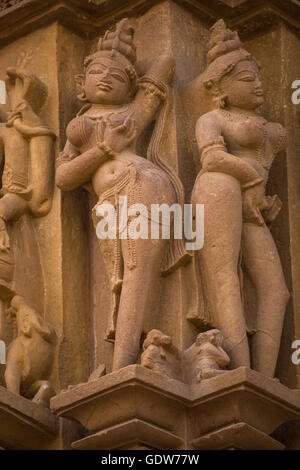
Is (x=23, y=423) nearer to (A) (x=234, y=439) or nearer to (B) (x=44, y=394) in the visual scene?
(B) (x=44, y=394)

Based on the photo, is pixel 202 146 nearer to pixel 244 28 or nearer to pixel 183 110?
pixel 183 110

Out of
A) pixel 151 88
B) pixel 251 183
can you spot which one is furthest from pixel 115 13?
pixel 251 183

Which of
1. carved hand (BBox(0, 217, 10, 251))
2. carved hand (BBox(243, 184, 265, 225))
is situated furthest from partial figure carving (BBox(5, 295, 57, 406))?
carved hand (BBox(243, 184, 265, 225))

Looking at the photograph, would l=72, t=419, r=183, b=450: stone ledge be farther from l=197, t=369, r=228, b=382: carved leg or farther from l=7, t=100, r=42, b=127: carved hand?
l=7, t=100, r=42, b=127: carved hand

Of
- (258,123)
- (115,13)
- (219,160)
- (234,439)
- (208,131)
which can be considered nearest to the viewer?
(234,439)

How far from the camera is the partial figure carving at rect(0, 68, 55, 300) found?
1026 centimetres

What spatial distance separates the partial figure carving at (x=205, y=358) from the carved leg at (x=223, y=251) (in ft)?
0.37

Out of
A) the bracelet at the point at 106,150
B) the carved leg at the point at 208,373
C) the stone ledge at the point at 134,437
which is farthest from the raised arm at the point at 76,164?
the stone ledge at the point at 134,437

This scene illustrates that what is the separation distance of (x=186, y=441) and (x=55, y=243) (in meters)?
1.41

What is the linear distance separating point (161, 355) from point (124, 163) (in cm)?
104

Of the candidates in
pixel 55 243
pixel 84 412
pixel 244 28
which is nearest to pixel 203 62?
pixel 244 28

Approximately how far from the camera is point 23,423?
961cm
